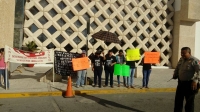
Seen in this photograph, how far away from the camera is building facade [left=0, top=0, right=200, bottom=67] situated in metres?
13.8

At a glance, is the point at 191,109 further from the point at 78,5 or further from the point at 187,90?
the point at 78,5

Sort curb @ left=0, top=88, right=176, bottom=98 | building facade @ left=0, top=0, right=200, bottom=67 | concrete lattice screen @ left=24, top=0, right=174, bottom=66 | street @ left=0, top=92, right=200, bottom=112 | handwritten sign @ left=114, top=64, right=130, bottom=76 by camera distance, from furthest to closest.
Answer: concrete lattice screen @ left=24, top=0, right=174, bottom=66
building facade @ left=0, top=0, right=200, bottom=67
handwritten sign @ left=114, top=64, right=130, bottom=76
curb @ left=0, top=88, right=176, bottom=98
street @ left=0, top=92, right=200, bottom=112

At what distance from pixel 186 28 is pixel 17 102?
15036 mm

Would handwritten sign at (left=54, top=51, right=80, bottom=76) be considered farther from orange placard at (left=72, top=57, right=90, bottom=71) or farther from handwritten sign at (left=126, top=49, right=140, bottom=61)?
handwritten sign at (left=126, top=49, right=140, bottom=61)

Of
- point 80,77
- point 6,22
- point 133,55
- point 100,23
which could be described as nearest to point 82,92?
point 80,77

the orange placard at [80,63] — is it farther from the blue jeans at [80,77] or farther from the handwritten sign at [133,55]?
the handwritten sign at [133,55]

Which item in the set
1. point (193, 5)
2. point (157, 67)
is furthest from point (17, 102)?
point (193, 5)

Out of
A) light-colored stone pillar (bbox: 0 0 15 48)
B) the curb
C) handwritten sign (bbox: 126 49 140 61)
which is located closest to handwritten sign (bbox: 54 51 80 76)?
the curb

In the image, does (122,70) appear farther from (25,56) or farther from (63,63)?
(25,56)

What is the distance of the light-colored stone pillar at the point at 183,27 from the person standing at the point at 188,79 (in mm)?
12919

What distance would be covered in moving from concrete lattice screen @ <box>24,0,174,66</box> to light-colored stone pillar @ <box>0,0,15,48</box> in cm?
365

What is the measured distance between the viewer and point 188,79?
446cm

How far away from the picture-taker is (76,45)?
14711 mm

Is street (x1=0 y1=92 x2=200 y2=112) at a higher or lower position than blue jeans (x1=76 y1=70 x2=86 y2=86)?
lower
